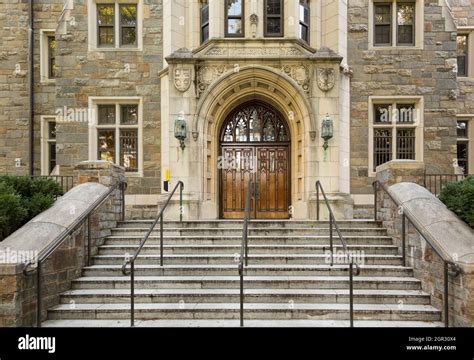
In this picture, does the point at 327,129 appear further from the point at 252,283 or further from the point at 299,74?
the point at 252,283

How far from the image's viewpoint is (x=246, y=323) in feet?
17.8

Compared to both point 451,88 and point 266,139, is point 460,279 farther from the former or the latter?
point 451,88

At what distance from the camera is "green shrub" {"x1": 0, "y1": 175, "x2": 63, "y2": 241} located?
6.09 m

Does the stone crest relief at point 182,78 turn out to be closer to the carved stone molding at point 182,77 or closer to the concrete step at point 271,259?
the carved stone molding at point 182,77

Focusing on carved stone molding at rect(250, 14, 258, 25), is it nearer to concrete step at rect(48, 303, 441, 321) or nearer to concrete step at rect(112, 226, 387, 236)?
concrete step at rect(112, 226, 387, 236)

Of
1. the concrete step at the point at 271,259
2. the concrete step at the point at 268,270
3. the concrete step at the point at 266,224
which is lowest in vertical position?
the concrete step at the point at 268,270

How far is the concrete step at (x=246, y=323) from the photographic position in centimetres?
538

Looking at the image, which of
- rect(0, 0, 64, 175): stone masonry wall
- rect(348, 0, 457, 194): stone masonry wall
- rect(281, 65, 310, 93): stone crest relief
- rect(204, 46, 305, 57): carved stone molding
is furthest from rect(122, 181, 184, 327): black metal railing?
rect(0, 0, 64, 175): stone masonry wall

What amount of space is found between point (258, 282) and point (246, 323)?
0.96 m

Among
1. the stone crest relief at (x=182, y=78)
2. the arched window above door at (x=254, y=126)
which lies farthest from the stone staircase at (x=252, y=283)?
the stone crest relief at (x=182, y=78)

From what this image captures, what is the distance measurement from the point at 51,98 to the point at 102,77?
8.39 feet

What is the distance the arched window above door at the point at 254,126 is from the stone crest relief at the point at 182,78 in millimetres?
1665

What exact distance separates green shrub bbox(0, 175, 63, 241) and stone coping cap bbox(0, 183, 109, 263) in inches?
8.5

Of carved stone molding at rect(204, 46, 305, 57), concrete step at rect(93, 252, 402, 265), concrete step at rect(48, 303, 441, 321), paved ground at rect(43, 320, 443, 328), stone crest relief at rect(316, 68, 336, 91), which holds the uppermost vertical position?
carved stone molding at rect(204, 46, 305, 57)
